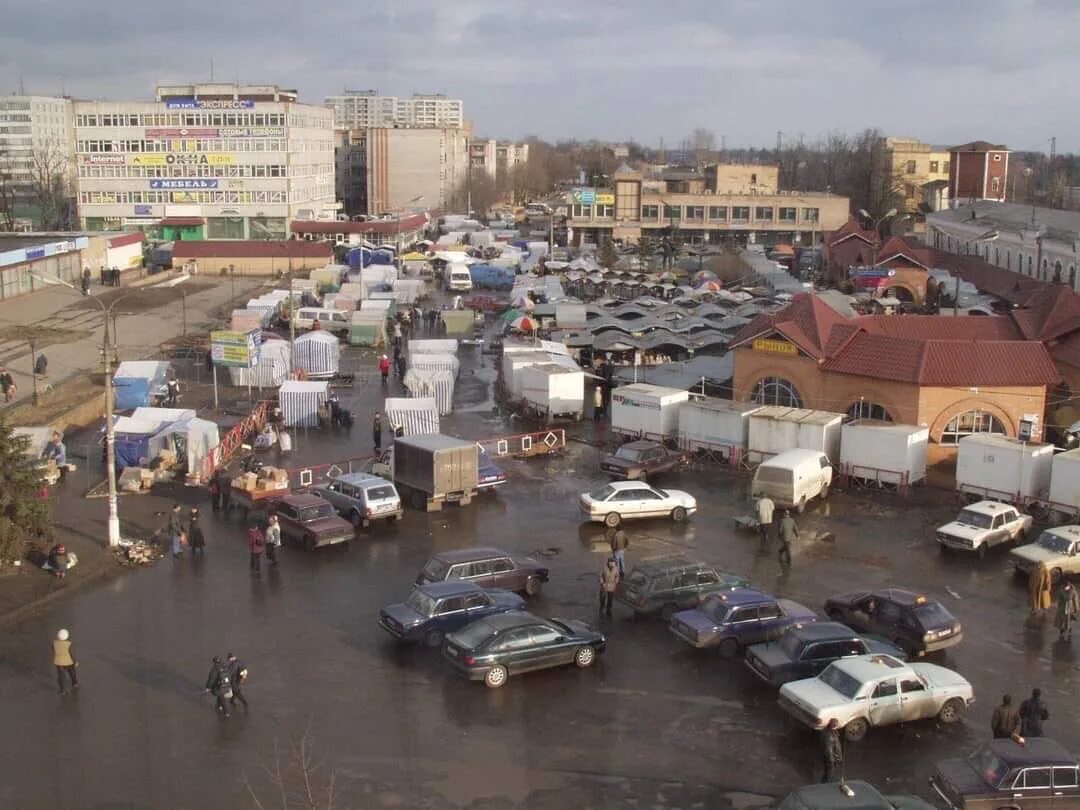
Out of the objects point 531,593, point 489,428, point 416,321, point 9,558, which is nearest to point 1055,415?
point 489,428

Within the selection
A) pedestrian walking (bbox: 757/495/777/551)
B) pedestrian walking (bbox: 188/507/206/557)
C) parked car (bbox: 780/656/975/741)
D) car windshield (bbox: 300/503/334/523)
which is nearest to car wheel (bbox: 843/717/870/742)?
parked car (bbox: 780/656/975/741)

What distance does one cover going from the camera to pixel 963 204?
82.4 metres

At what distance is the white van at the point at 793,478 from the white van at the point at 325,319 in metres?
25.2

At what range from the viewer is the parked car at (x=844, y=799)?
1053 cm

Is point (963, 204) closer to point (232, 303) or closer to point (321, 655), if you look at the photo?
point (232, 303)

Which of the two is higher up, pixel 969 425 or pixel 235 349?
pixel 235 349

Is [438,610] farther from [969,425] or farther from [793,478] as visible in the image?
[969,425]

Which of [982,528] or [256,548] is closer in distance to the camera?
[256,548]

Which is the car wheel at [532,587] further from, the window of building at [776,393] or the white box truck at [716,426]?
the window of building at [776,393]

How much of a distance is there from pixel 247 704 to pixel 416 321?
36.8m

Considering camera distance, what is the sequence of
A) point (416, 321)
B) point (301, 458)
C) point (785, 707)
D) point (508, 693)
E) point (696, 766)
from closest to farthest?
point (696, 766) → point (785, 707) → point (508, 693) → point (301, 458) → point (416, 321)

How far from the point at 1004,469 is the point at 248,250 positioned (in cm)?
5176

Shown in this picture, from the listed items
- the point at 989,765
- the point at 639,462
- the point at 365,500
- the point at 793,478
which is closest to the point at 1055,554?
the point at 793,478

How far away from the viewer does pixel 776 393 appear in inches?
1144
